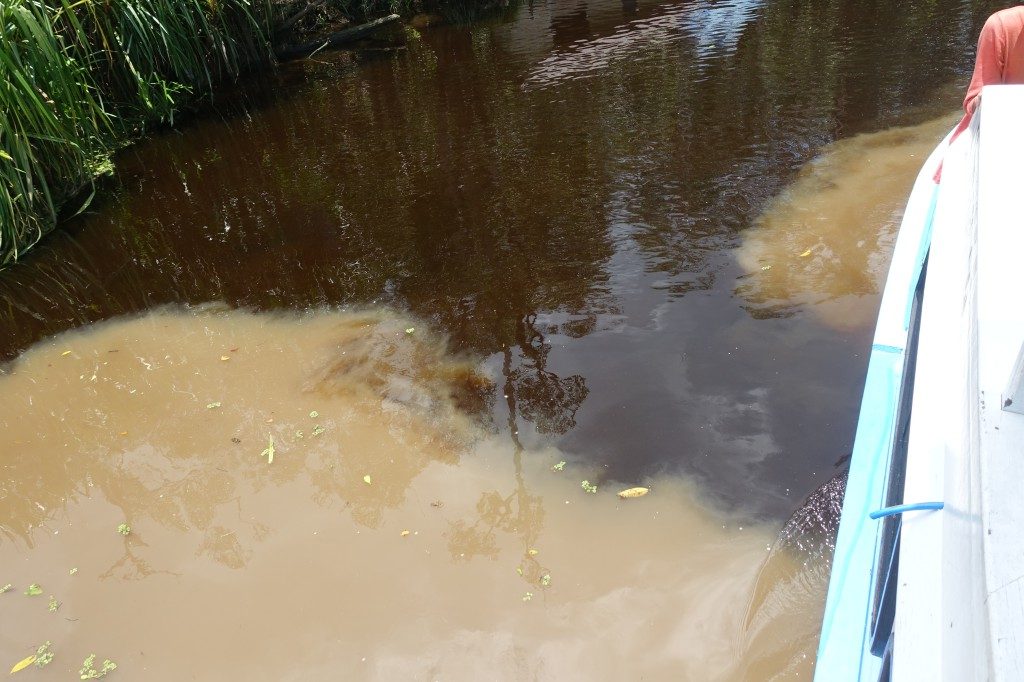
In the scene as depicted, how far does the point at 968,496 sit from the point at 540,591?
5.15 feet

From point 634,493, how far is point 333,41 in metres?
10.8

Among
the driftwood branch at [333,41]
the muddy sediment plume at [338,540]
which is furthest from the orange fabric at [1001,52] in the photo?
the driftwood branch at [333,41]

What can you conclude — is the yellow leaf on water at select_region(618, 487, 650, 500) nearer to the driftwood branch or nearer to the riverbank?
the riverbank

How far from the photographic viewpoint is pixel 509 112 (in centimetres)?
792

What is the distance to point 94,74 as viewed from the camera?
7.86m

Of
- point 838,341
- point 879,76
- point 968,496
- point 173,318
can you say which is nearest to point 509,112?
point 879,76

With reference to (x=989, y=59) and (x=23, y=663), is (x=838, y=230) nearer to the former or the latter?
(x=989, y=59)

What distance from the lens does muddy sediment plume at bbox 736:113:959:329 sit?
415cm

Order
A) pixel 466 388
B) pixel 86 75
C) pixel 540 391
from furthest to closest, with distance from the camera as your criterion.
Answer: pixel 86 75 < pixel 466 388 < pixel 540 391

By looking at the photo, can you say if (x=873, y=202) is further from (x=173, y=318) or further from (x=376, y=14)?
(x=376, y=14)

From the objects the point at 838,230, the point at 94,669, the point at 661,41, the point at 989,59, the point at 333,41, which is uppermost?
the point at 989,59

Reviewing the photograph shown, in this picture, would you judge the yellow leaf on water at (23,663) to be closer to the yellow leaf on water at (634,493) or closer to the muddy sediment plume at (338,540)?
the muddy sediment plume at (338,540)

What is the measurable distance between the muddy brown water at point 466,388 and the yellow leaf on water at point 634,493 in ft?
0.12

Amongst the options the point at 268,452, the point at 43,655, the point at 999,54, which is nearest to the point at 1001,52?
the point at 999,54
